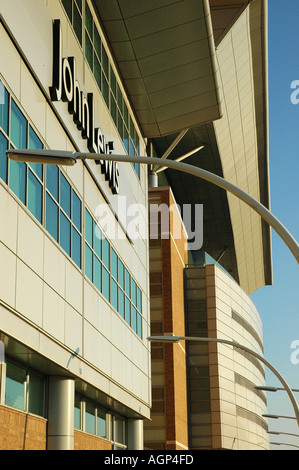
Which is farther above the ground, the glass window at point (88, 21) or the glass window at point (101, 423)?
A: the glass window at point (88, 21)

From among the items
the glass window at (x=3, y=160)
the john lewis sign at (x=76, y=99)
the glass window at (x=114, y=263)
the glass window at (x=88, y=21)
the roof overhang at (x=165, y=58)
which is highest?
→ the roof overhang at (x=165, y=58)

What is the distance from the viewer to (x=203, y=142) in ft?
166

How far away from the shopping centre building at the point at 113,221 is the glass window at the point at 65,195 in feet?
0.18

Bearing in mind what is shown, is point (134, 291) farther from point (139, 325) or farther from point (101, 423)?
point (101, 423)

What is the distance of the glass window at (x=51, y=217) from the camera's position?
717 inches

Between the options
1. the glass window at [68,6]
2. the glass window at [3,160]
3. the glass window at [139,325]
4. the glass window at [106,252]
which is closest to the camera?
the glass window at [3,160]

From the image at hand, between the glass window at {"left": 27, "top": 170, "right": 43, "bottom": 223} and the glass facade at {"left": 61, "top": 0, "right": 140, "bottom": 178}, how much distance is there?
6.05 meters

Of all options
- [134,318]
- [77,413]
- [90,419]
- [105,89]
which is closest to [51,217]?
[77,413]

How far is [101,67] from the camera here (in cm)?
2578

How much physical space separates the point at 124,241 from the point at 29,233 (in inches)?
468

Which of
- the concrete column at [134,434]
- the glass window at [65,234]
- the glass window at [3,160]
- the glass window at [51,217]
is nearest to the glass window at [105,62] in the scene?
the glass window at [65,234]

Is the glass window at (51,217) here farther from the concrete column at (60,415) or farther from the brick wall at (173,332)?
the brick wall at (173,332)

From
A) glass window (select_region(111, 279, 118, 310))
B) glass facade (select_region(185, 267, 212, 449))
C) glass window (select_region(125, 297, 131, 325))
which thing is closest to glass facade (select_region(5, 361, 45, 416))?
glass window (select_region(111, 279, 118, 310))
